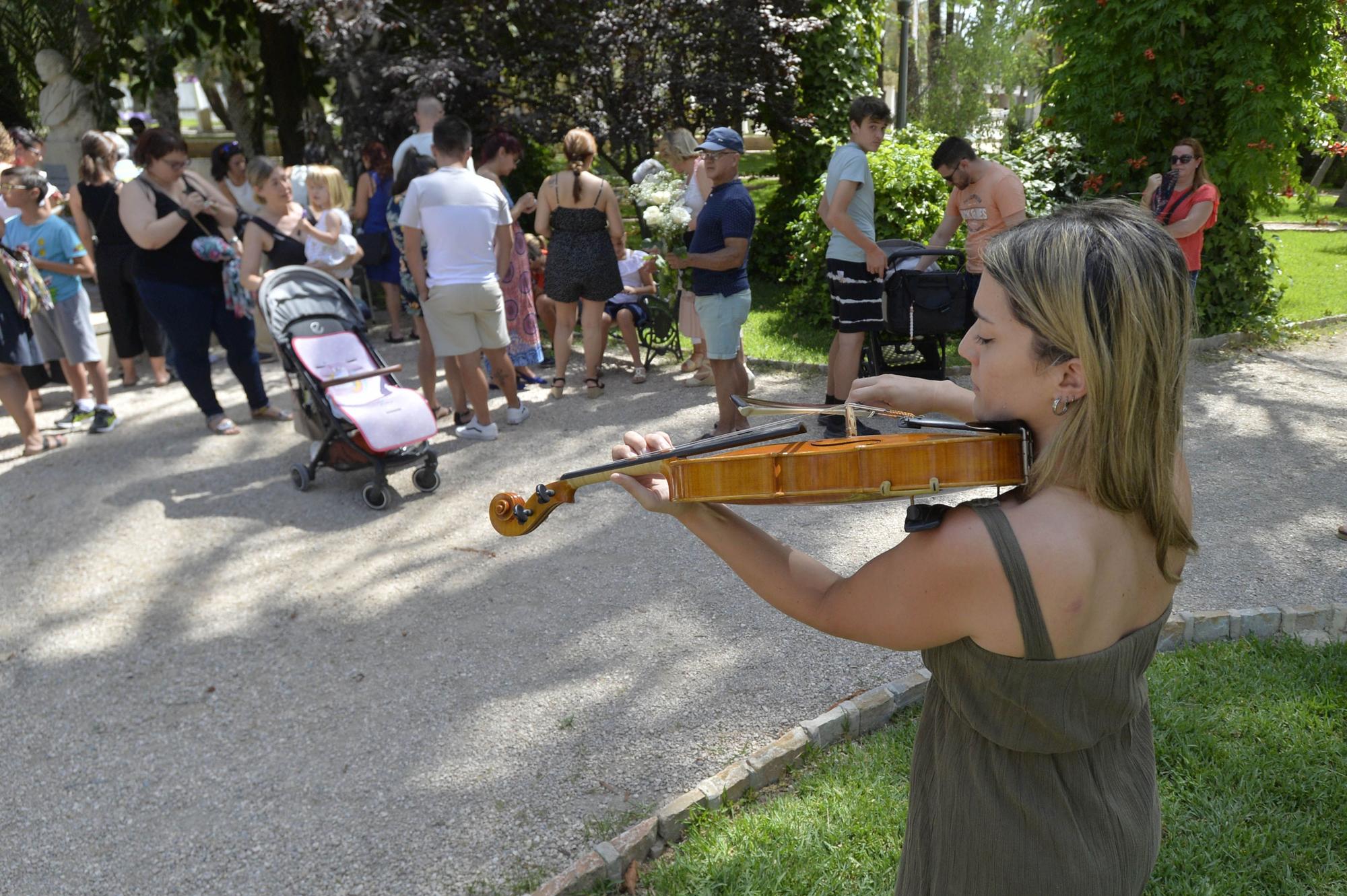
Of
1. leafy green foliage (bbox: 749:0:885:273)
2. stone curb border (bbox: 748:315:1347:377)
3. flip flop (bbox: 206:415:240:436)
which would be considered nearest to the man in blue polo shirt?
stone curb border (bbox: 748:315:1347:377)

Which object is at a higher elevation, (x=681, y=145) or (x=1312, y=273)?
(x=681, y=145)

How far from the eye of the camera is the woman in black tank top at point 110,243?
8.02m

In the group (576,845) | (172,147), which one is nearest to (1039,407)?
(576,845)

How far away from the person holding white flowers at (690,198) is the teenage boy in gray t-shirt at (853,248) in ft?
3.86

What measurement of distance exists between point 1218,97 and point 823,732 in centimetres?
810

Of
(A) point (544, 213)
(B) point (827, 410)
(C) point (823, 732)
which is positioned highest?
(A) point (544, 213)

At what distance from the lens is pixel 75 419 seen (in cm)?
787

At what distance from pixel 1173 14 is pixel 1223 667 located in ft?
Result: 21.7

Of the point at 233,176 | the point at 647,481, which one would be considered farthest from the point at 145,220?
the point at 647,481

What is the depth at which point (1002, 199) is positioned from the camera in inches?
257

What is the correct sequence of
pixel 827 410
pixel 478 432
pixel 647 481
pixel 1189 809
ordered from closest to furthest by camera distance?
1. pixel 647 481
2. pixel 827 410
3. pixel 1189 809
4. pixel 478 432

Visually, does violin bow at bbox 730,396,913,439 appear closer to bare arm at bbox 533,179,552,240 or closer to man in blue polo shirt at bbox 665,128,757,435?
man in blue polo shirt at bbox 665,128,757,435

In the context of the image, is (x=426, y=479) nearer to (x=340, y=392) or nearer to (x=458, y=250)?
(x=340, y=392)

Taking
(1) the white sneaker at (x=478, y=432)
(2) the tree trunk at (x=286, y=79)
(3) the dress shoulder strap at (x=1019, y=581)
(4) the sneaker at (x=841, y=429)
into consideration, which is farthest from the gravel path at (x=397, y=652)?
(2) the tree trunk at (x=286, y=79)
